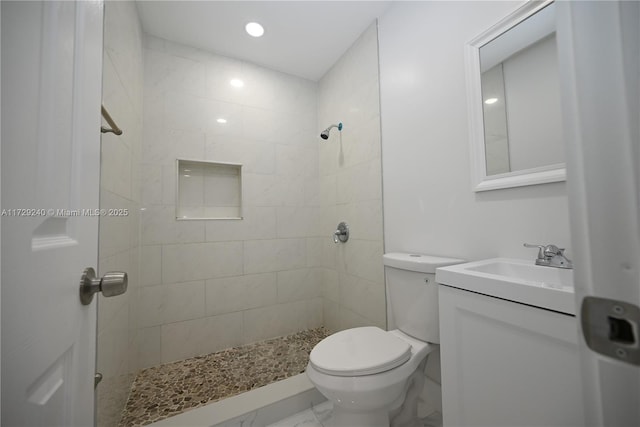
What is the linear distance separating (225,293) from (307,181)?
1.13 m

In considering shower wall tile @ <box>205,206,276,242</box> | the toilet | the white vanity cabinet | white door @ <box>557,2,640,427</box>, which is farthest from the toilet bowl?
shower wall tile @ <box>205,206,276,242</box>

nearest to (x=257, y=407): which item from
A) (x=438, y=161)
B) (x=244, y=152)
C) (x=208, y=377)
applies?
(x=208, y=377)

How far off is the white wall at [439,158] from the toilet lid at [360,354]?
501 mm

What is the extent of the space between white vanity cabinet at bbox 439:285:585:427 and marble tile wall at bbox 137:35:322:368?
4.67ft

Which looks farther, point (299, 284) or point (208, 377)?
point (299, 284)

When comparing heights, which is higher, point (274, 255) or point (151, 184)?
point (151, 184)

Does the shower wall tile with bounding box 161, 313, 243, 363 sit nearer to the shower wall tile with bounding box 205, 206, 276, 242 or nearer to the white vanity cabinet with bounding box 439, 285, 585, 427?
the shower wall tile with bounding box 205, 206, 276, 242

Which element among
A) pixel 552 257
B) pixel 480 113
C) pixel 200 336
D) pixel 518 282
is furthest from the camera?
pixel 200 336

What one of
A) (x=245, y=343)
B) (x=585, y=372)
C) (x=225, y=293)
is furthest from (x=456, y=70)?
(x=245, y=343)

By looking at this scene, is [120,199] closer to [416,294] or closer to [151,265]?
[151,265]

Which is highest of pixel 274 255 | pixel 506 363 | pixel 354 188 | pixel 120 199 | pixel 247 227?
pixel 354 188

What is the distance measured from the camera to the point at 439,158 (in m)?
1.23

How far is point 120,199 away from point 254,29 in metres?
1.39

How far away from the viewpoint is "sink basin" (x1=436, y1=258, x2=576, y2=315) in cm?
55
